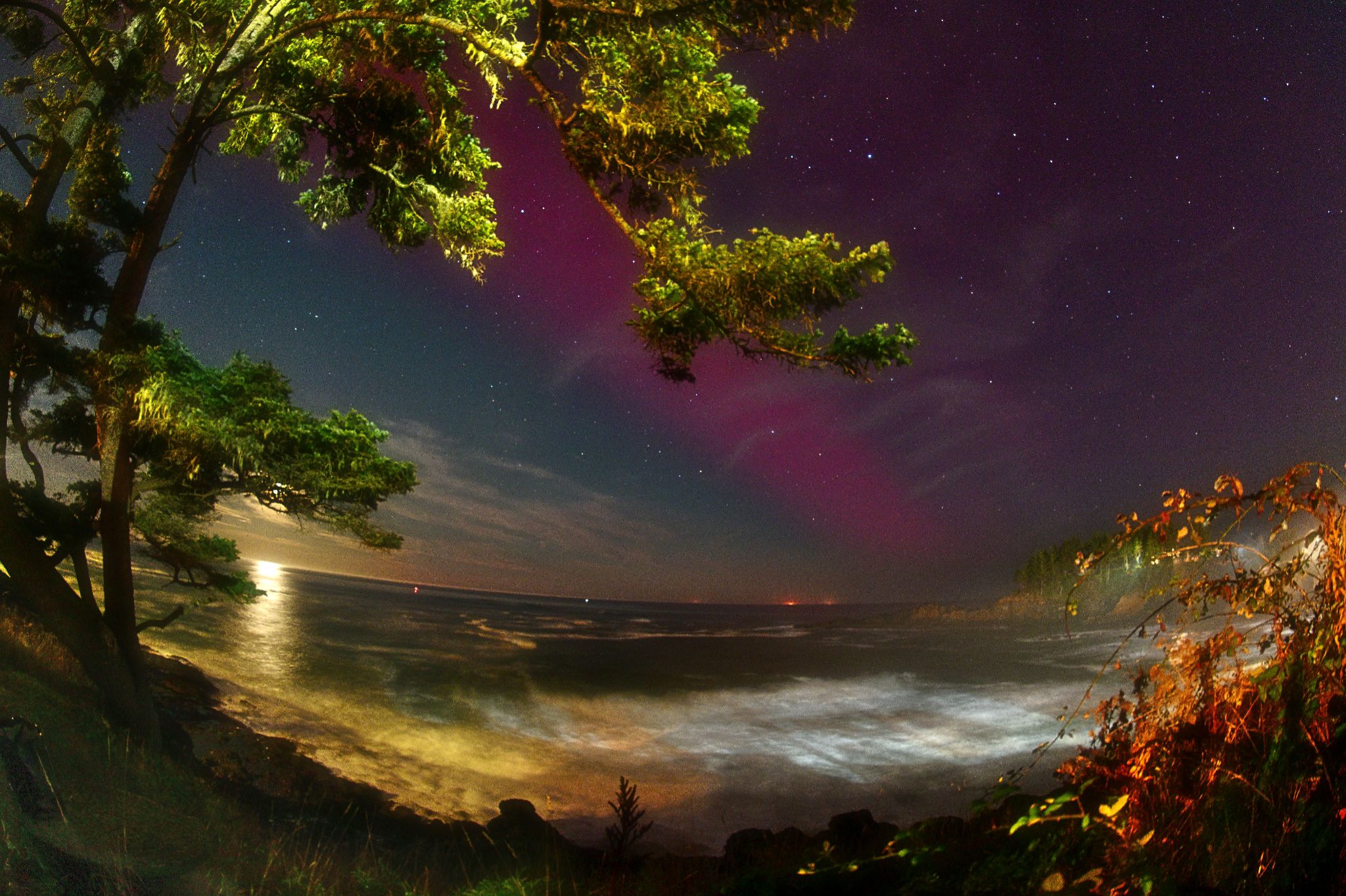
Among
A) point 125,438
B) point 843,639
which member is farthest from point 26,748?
point 843,639

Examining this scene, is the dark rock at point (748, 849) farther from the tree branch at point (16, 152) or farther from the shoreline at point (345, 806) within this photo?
the tree branch at point (16, 152)

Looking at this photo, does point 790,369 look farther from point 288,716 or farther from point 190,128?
point 288,716

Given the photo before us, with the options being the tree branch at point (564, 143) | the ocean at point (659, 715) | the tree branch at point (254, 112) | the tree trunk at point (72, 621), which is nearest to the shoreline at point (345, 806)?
the ocean at point (659, 715)

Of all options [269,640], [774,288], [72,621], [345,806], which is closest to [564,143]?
[774,288]

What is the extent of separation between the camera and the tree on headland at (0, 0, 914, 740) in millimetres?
→ 5359

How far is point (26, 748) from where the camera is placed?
4703 mm

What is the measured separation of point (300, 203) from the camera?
8.48 meters

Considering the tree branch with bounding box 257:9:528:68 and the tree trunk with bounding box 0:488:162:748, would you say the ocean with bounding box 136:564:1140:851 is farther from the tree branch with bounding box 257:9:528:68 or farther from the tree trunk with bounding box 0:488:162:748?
the tree branch with bounding box 257:9:528:68

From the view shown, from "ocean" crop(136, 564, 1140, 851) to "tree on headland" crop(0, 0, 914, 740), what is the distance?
4.62 meters

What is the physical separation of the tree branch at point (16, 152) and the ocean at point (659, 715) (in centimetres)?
974

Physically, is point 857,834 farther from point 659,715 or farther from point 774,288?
point 659,715

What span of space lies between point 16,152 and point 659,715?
22521 millimetres

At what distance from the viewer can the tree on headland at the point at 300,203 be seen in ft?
17.6

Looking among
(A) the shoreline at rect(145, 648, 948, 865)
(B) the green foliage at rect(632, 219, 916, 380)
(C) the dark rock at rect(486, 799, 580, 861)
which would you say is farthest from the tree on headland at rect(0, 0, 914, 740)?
(C) the dark rock at rect(486, 799, 580, 861)
